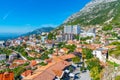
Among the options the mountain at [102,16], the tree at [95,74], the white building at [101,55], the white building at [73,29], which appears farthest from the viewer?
the mountain at [102,16]

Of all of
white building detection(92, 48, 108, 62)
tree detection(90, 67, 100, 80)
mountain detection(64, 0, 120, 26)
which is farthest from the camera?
mountain detection(64, 0, 120, 26)

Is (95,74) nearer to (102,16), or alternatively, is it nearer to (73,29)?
(73,29)

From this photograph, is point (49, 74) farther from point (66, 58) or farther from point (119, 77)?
point (66, 58)

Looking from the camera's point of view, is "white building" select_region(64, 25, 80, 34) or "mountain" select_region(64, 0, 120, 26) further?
"mountain" select_region(64, 0, 120, 26)

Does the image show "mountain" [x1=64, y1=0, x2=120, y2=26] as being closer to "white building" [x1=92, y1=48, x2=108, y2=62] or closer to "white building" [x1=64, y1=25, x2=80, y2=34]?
"white building" [x1=64, y1=25, x2=80, y2=34]

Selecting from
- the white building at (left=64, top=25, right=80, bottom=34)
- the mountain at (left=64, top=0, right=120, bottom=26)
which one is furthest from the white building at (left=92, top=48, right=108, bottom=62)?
the mountain at (left=64, top=0, right=120, bottom=26)

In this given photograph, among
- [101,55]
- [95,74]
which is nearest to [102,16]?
[101,55]

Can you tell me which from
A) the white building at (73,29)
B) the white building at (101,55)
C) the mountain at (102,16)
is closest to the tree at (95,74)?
the white building at (101,55)

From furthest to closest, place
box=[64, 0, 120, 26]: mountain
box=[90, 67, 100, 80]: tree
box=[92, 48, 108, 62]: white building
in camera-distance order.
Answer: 1. box=[64, 0, 120, 26]: mountain
2. box=[92, 48, 108, 62]: white building
3. box=[90, 67, 100, 80]: tree

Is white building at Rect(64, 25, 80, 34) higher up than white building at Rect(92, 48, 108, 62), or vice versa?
white building at Rect(64, 25, 80, 34)

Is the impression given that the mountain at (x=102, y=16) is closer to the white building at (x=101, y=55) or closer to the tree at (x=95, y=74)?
the white building at (x=101, y=55)

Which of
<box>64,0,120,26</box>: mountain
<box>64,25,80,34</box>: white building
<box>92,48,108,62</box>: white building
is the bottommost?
<box>92,48,108,62</box>: white building
